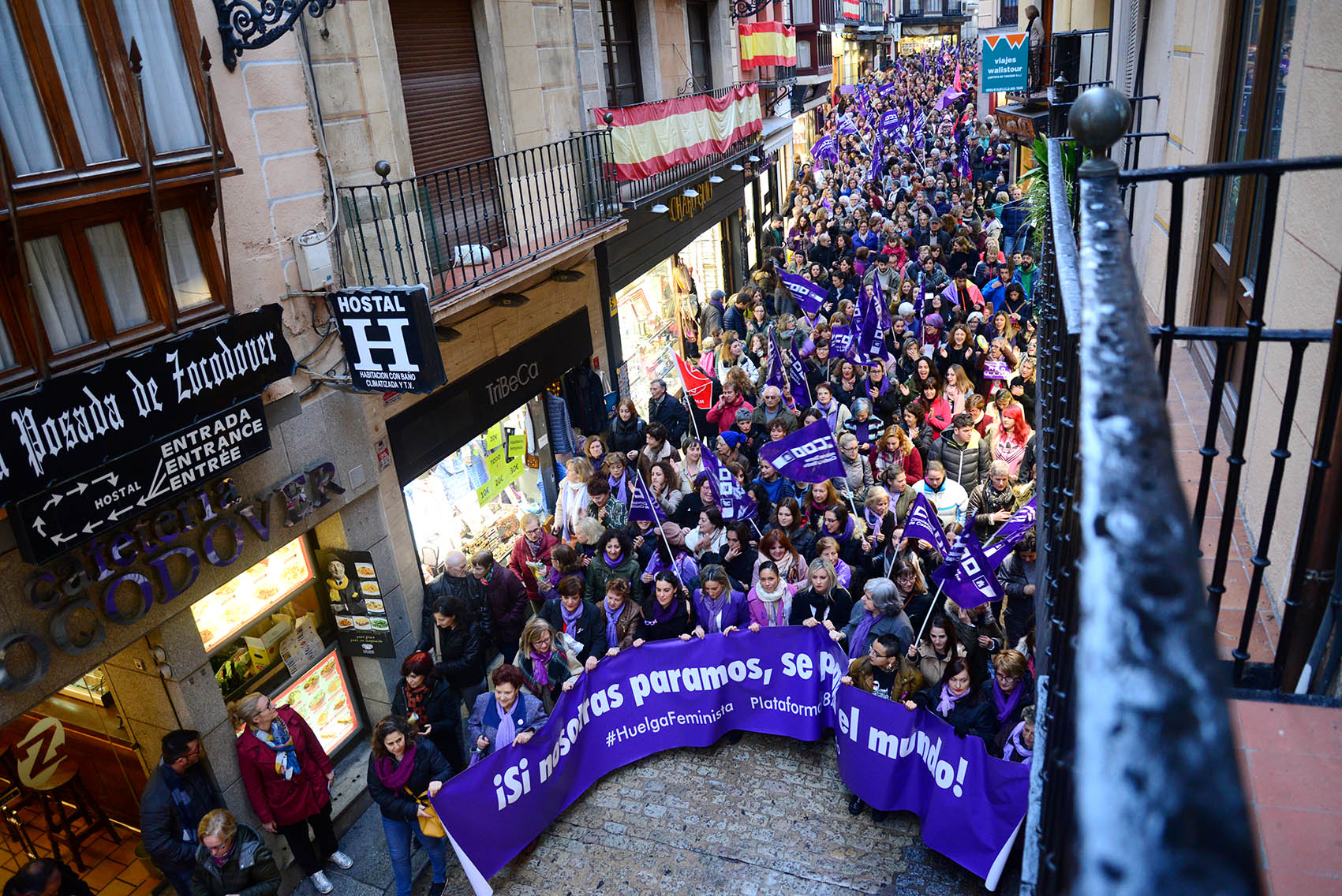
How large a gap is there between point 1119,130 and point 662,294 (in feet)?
57.7

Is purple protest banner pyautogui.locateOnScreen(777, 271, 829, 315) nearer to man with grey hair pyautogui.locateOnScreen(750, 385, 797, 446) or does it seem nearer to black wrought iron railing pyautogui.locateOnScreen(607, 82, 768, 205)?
black wrought iron railing pyautogui.locateOnScreen(607, 82, 768, 205)

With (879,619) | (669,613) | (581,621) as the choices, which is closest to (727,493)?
(669,613)

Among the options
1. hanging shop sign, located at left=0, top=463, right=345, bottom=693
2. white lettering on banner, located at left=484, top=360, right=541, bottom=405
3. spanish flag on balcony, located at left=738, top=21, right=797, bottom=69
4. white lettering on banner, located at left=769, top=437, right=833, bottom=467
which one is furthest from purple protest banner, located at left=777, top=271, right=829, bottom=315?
spanish flag on balcony, located at left=738, top=21, right=797, bottom=69

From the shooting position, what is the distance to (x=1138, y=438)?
1.05m

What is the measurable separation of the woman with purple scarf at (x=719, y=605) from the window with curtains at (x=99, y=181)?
470cm

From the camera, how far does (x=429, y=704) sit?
26.1 feet

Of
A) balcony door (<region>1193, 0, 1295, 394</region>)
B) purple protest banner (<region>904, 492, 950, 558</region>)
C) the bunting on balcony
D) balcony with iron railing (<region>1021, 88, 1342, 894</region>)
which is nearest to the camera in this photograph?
balcony with iron railing (<region>1021, 88, 1342, 894</region>)

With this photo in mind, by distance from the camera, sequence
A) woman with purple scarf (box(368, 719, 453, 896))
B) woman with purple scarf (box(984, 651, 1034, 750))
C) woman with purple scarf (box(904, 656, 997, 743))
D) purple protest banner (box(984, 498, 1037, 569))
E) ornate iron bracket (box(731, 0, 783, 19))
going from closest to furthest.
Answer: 1. woman with purple scarf (box(984, 651, 1034, 750))
2. woman with purple scarf (box(904, 656, 997, 743))
3. woman with purple scarf (box(368, 719, 453, 896))
4. purple protest banner (box(984, 498, 1037, 569))
5. ornate iron bracket (box(731, 0, 783, 19))

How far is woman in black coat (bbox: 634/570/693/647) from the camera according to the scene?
8.45m

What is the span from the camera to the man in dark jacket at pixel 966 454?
10352mm

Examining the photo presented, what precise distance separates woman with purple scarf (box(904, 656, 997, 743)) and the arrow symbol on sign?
565cm

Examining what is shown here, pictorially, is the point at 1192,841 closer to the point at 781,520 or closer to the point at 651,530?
the point at 781,520

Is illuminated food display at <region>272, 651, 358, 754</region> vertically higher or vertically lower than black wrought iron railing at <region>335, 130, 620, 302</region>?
lower

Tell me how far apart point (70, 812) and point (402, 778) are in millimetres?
2829
